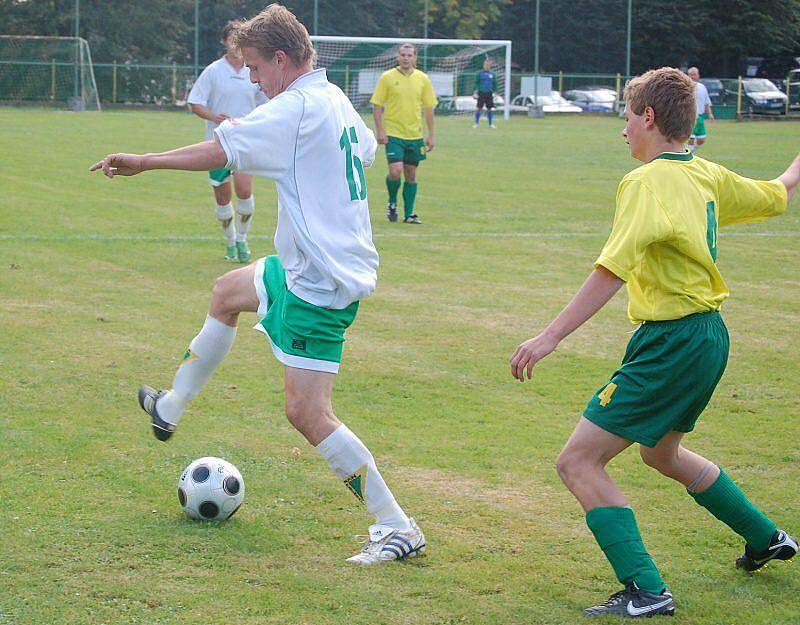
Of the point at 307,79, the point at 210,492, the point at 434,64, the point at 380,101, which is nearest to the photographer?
the point at 307,79

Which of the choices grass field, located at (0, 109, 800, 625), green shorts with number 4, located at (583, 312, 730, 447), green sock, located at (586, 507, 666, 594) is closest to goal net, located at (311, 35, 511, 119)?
grass field, located at (0, 109, 800, 625)

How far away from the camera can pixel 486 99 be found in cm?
3656

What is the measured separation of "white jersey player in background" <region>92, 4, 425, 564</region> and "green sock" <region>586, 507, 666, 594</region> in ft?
2.64

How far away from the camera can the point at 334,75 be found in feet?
127

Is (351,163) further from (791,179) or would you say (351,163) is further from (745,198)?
(791,179)

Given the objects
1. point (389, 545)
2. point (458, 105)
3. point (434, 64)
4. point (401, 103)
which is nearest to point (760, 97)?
point (458, 105)

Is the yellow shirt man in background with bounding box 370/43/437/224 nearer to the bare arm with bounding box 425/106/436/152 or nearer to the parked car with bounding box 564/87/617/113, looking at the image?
the bare arm with bounding box 425/106/436/152

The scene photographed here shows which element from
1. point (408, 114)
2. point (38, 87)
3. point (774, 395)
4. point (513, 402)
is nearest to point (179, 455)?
point (513, 402)

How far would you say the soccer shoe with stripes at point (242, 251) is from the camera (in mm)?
10227

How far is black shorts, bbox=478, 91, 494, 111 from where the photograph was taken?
36.4 metres

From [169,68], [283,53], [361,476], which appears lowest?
[361,476]

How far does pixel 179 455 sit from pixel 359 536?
1.22 metres

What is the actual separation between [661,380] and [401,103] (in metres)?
10.7

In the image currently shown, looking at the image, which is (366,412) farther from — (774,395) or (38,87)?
(38,87)
